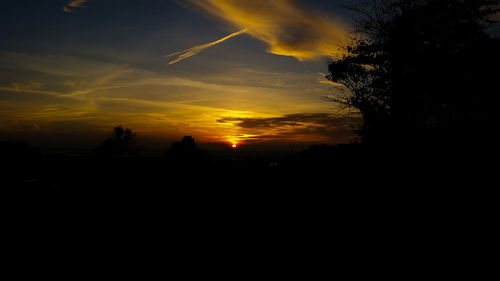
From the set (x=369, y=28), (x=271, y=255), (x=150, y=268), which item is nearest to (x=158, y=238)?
(x=150, y=268)

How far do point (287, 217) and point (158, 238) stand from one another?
489 centimetres

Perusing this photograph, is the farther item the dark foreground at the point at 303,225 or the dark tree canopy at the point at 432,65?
the dark tree canopy at the point at 432,65

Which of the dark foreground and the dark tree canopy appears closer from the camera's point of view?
the dark foreground

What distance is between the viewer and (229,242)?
384 inches

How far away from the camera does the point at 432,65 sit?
18.1m

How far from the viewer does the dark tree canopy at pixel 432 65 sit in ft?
57.6

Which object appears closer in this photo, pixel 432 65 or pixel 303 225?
pixel 303 225

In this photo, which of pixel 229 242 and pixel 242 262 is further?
pixel 229 242

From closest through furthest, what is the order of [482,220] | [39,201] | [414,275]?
[414,275] < [482,220] < [39,201]

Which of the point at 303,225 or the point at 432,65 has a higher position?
the point at 432,65

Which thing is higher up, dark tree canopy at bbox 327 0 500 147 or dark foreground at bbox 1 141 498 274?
dark tree canopy at bbox 327 0 500 147

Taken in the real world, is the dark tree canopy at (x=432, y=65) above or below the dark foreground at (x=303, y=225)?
above

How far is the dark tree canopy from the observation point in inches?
691

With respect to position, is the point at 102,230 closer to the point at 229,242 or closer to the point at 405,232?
the point at 229,242
